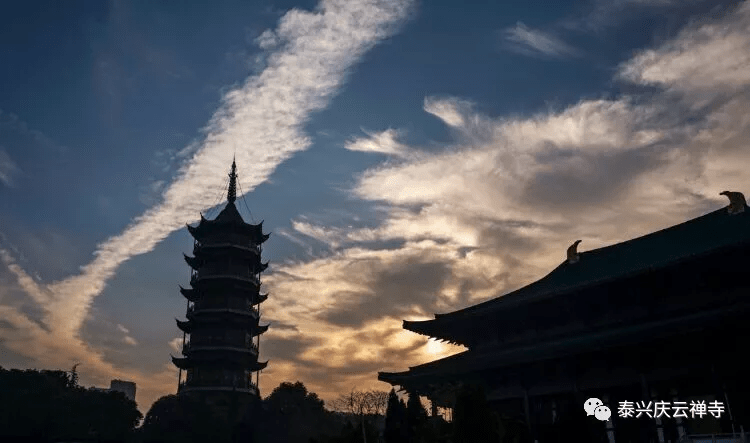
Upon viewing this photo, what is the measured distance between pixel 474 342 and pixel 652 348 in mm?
8770

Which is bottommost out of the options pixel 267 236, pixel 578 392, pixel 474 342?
pixel 578 392

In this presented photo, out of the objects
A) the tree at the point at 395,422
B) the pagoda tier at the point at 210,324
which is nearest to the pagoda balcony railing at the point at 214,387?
the pagoda tier at the point at 210,324

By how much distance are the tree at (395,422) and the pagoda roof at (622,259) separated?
5.24 meters

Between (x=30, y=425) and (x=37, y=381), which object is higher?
(x=37, y=381)

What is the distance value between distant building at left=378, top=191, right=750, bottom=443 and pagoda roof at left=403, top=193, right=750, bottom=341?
0.25 ft

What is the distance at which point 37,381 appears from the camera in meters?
48.3

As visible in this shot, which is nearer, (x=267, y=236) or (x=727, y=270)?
(x=727, y=270)

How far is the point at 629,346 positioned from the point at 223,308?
48.0 meters

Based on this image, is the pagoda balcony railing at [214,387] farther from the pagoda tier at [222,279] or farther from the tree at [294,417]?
the pagoda tier at [222,279]

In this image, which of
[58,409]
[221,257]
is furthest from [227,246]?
[58,409]

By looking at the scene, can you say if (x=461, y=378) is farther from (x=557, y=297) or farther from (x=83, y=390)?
(x=83, y=390)

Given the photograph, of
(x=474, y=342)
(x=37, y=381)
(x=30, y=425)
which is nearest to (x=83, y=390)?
(x=37, y=381)

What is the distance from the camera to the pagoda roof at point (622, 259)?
2205 cm

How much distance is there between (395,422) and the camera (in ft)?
70.0
